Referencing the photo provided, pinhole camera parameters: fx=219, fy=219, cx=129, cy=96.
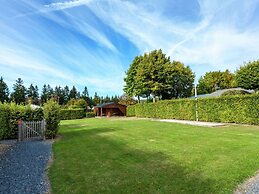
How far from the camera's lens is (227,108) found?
63.7 ft

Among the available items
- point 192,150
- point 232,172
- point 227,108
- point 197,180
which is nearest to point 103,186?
point 197,180

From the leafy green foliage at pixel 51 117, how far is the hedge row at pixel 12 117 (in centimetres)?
170

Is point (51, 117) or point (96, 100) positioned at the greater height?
point (96, 100)

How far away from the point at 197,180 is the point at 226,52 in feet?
71.0

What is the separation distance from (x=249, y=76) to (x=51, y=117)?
27.6m

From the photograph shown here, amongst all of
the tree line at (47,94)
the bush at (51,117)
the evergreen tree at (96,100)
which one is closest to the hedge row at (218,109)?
the bush at (51,117)

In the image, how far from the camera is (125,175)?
5.62m

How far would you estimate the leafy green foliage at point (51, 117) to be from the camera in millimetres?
13586

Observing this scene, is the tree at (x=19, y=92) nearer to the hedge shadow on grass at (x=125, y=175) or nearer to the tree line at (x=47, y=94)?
the tree line at (x=47, y=94)

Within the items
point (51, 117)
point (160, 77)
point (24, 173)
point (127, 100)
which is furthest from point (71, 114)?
point (24, 173)

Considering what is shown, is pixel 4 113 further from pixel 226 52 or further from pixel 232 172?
pixel 226 52

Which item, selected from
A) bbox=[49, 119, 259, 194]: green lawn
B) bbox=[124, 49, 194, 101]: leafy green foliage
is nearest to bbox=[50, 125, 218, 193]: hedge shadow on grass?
bbox=[49, 119, 259, 194]: green lawn

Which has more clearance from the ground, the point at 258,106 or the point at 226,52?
the point at 226,52

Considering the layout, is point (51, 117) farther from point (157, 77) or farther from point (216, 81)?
point (216, 81)
